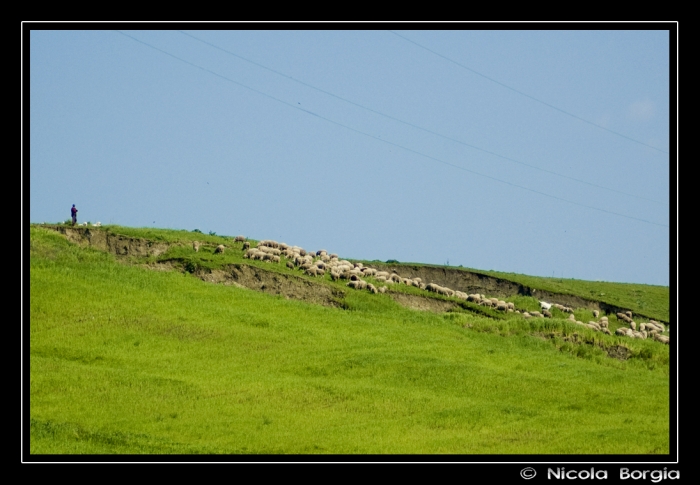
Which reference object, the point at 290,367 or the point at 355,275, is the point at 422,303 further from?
the point at 290,367

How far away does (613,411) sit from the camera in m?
33.1

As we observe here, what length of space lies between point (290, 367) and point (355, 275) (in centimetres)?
1708

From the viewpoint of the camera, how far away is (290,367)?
36969 millimetres

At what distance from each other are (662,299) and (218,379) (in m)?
52.0

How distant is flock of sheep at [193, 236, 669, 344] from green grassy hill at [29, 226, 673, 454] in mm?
1330

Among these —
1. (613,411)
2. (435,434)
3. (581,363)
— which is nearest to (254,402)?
(435,434)

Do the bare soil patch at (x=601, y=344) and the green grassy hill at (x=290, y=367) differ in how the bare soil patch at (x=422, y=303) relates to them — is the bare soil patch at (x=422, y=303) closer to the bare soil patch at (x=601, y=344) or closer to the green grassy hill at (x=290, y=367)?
the green grassy hill at (x=290, y=367)

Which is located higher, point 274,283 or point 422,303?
point 274,283

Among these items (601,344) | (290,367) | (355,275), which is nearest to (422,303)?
→ (355,275)

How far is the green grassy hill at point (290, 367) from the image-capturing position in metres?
29.0

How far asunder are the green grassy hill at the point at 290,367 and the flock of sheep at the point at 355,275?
133 centimetres

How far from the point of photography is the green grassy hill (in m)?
29.0
